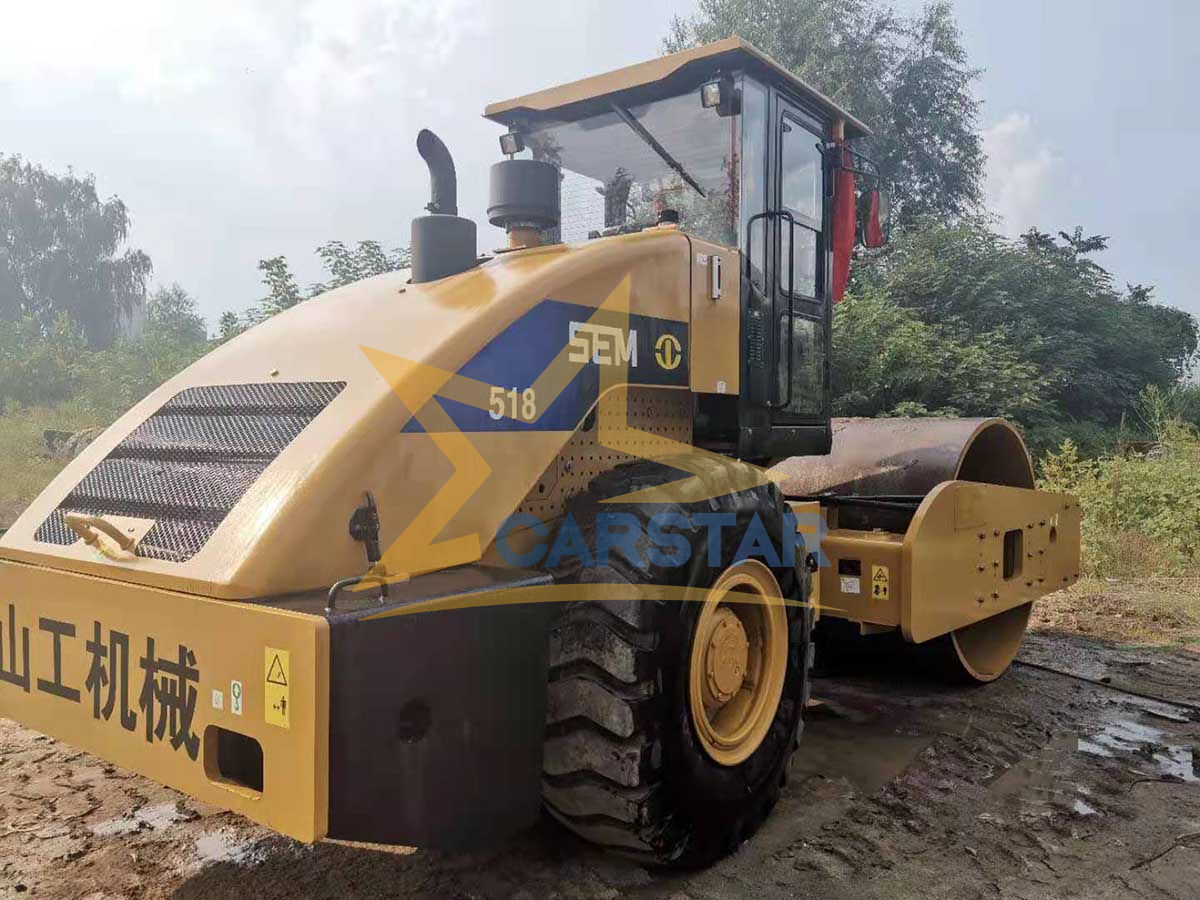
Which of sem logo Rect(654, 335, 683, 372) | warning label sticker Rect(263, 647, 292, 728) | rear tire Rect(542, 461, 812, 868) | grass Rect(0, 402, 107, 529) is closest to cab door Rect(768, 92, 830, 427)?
sem logo Rect(654, 335, 683, 372)

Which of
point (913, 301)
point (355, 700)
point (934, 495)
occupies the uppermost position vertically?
point (913, 301)

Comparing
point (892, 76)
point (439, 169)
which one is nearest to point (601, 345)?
point (439, 169)

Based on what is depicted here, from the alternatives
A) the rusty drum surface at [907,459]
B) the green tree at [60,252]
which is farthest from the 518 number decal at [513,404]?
the green tree at [60,252]

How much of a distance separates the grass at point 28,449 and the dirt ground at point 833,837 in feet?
23.3

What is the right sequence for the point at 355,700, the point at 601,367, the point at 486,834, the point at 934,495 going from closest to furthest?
the point at 355,700, the point at 486,834, the point at 601,367, the point at 934,495

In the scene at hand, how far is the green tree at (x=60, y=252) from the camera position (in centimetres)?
3262

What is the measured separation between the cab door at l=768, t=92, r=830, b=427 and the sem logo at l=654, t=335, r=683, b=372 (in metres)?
0.69

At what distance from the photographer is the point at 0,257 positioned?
1280 inches

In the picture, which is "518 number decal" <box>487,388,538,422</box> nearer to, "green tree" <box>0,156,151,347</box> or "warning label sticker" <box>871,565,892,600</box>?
"warning label sticker" <box>871,565,892,600</box>

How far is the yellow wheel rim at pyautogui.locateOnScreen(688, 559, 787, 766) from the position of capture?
9.29 feet

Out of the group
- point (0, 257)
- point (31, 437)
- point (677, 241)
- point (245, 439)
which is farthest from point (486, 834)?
point (0, 257)

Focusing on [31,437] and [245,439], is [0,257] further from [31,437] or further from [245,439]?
[245,439]

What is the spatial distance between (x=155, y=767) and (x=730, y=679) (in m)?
1.64

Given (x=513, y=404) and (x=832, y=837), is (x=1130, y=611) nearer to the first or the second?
(x=832, y=837)
